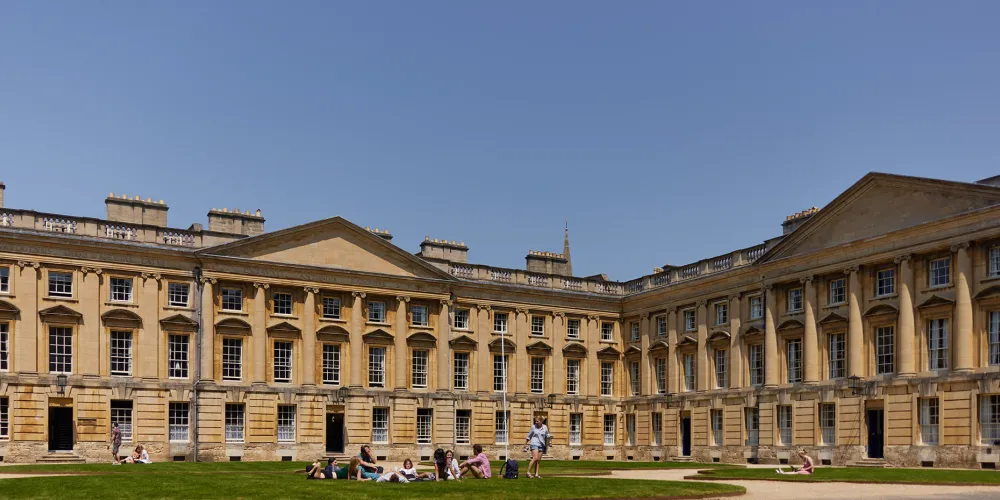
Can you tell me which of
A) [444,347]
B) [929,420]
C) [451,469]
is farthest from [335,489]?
[444,347]

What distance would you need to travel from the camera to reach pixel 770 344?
50156mm

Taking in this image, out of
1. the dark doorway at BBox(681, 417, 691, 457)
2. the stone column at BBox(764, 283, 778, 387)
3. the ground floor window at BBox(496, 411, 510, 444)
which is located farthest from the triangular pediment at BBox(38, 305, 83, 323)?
the stone column at BBox(764, 283, 778, 387)

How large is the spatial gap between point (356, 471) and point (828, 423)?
1003 inches

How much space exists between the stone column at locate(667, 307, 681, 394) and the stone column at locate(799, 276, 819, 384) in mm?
9803

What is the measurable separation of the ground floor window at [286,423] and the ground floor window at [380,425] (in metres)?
4.24

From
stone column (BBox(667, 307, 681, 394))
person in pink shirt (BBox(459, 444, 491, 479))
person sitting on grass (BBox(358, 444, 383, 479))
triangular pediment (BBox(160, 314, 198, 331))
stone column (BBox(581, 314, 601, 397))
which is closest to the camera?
person sitting on grass (BBox(358, 444, 383, 479))

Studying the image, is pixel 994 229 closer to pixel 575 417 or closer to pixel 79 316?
pixel 575 417

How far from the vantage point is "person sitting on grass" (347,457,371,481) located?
29.0 metres

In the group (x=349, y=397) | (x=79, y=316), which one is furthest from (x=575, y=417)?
(x=79, y=316)

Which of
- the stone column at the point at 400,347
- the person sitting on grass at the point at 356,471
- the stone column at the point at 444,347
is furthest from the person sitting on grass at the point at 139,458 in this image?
the stone column at the point at 444,347

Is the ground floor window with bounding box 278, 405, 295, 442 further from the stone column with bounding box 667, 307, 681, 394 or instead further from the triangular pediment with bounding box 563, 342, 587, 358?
the stone column with bounding box 667, 307, 681, 394

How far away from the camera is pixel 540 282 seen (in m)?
61.3

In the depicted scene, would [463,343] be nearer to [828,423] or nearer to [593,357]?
[593,357]

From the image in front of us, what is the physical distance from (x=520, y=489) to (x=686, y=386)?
33.4 metres
